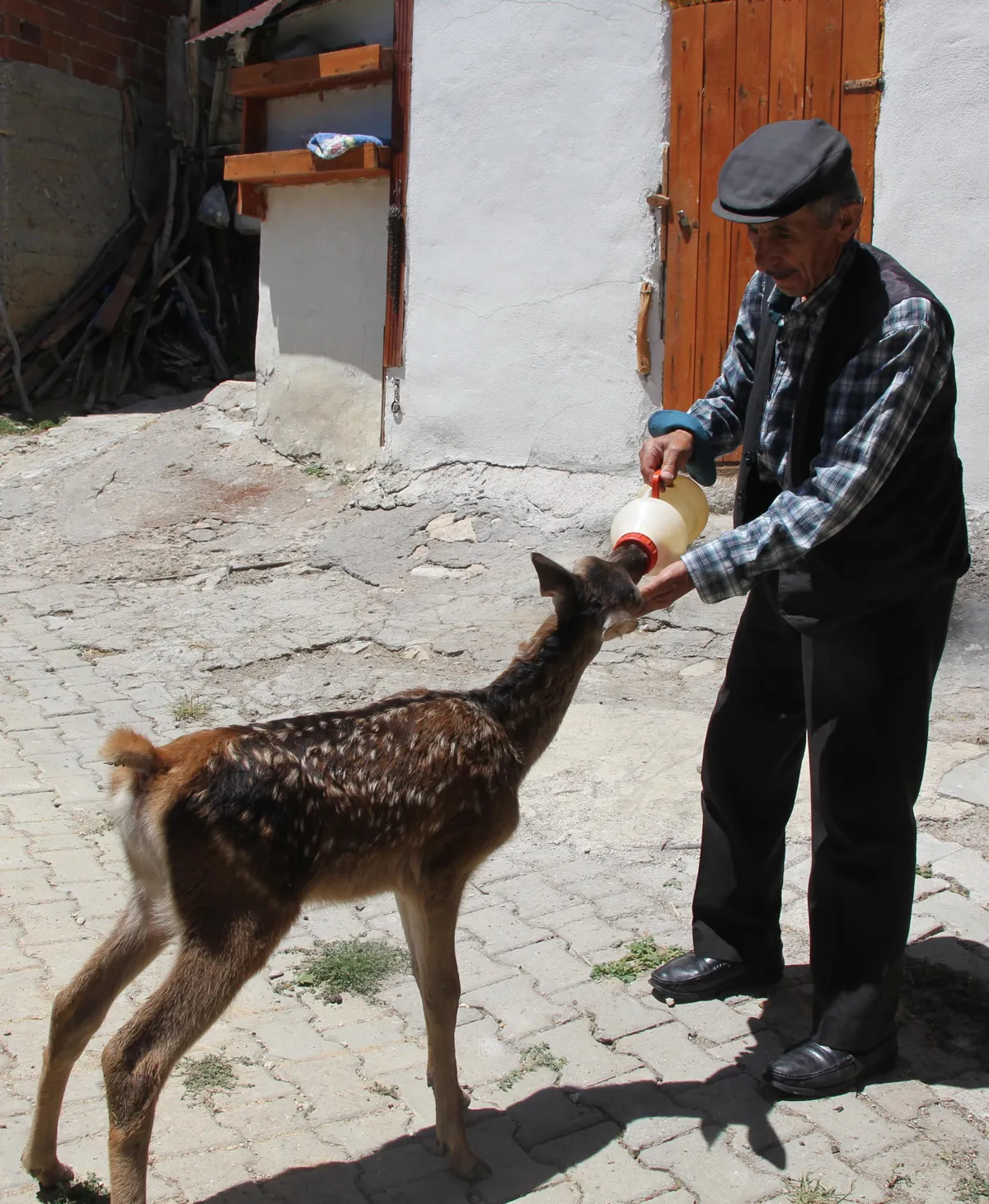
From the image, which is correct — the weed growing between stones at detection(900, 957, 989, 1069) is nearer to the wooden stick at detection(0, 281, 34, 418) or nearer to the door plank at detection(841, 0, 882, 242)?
the door plank at detection(841, 0, 882, 242)

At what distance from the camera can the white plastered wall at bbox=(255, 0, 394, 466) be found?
9578mm

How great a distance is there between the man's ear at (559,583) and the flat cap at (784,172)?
3.48 feet

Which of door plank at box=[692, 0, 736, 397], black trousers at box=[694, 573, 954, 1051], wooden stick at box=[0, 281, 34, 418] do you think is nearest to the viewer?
black trousers at box=[694, 573, 954, 1051]

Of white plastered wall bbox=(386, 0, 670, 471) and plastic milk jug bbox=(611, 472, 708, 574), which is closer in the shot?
plastic milk jug bbox=(611, 472, 708, 574)

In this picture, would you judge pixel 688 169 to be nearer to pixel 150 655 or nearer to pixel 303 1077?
pixel 150 655

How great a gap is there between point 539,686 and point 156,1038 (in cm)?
141

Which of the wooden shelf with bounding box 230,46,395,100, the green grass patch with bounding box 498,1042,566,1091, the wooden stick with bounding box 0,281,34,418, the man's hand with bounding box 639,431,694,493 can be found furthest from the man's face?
the wooden stick with bounding box 0,281,34,418

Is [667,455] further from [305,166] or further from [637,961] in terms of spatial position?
[305,166]

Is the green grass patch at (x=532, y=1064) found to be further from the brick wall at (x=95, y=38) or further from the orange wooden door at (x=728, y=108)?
the brick wall at (x=95, y=38)

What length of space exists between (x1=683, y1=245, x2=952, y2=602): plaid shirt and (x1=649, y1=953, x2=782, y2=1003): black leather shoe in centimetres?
134

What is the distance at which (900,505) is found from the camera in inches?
129

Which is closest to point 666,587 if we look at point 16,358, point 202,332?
point 16,358

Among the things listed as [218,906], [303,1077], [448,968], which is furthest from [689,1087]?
[218,906]

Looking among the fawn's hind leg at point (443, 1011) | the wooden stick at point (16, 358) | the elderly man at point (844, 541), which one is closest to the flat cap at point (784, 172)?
the elderly man at point (844, 541)
